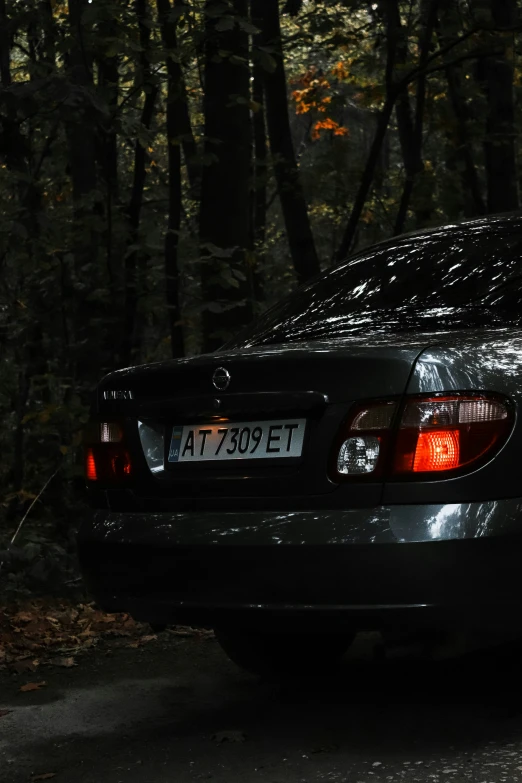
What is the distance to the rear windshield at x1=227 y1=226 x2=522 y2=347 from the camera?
4.20 m

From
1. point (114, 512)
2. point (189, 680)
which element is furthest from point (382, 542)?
point (189, 680)

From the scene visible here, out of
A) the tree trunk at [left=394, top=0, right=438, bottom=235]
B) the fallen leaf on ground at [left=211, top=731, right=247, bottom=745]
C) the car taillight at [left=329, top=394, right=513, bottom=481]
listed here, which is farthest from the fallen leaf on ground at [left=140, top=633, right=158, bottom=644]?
the tree trunk at [left=394, top=0, right=438, bottom=235]

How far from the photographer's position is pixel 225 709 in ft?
15.1

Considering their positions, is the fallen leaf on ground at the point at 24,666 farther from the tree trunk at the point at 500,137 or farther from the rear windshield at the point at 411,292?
the tree trunk at the point at 500,137

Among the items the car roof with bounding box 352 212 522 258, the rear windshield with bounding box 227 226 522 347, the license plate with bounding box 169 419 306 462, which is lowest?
the license plate with bounding box 169 419 306 462

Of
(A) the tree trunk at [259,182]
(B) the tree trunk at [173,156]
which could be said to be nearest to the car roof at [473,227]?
(B) the tree trunk at [173,156]

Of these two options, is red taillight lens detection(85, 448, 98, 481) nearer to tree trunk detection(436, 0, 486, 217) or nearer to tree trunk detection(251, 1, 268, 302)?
tree trunk detection(251, 1, 268, 302)

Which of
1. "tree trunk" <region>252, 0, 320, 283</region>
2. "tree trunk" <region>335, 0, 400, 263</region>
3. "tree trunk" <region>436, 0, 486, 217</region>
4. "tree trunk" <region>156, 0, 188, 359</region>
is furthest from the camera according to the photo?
"tree trunk" <region>436, 0, 486, 217</region>

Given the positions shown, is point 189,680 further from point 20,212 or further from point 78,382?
point 78,382

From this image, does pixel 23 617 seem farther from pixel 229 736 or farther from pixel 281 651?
pixel 229 736

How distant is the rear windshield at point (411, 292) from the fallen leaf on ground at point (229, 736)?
4.44 feet

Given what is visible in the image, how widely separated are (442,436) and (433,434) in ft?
0.08

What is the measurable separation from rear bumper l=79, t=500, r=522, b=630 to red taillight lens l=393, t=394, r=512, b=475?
0.13 metres

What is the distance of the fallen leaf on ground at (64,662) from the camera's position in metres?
5.54
